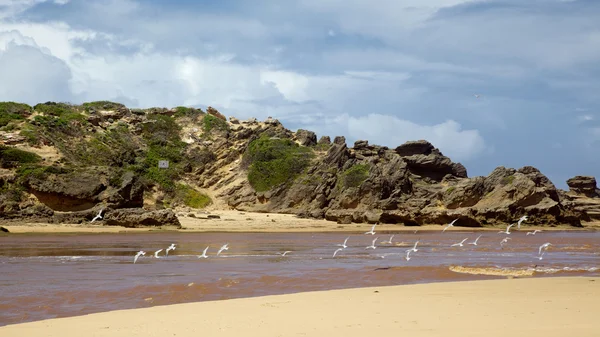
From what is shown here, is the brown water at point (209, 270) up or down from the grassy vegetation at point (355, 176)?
up

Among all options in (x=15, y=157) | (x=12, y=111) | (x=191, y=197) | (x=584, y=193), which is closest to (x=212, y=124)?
(x=191, y=197)

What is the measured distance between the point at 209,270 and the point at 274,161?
4659 centimetres

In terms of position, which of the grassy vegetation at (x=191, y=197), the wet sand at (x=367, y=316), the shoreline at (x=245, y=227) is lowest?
the grassy vegetation at (x=191, y=197)

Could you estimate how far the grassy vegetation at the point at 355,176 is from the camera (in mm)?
60478

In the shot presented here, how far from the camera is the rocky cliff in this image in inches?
1779

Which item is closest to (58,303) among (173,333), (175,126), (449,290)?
(173,333)

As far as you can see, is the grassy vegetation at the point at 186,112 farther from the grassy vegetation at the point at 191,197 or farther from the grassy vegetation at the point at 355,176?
the grassy vegetation at the point at 355,176

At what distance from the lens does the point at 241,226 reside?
4938 centimetres

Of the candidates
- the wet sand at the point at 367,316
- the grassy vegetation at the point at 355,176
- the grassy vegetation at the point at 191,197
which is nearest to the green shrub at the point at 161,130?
the grassy vegetation at the point at 191,197

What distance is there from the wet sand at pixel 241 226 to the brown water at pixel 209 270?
6.40 metres

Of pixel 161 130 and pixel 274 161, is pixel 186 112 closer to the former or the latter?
pixel 161 130

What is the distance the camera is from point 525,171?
65.2 m

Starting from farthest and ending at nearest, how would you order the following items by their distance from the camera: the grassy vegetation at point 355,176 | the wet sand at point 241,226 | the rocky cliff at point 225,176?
1. the grassy vegetation at point 355,176
2. the rocky cliff at point 225,176
3. the wet sand at point 241,226

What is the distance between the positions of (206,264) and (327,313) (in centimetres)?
1133
